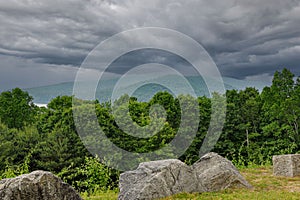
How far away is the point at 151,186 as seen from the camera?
8961mm

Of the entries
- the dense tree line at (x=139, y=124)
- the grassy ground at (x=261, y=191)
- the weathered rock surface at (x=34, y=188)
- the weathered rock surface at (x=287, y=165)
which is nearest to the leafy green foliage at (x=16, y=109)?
the dense tree line at (x=139, y=124)

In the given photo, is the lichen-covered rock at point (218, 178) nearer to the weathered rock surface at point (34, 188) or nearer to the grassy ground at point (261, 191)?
the grassy ground at point (261, 191)

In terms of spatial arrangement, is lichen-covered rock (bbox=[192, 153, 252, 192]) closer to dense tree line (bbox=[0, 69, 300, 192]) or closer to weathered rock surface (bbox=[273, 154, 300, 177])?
weathered rock surface (bbox=[273, 154, 300, 177])

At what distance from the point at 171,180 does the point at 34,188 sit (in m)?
3.86

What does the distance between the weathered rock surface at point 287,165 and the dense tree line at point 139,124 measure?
29.7ft

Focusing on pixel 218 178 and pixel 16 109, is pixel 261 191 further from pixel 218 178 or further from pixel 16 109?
pixel 16 109

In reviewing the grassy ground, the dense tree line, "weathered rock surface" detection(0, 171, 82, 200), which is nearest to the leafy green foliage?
the dense tree line

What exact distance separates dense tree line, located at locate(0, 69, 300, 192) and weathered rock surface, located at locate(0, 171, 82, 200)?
13.8 metres

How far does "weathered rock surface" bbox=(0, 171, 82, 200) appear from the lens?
8242 mm

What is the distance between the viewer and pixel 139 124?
29500 mm

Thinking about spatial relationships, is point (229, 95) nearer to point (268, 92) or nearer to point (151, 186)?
point (268, 92)

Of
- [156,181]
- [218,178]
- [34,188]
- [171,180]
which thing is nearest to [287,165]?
[218,178]

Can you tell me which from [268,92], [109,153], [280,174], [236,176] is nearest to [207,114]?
[268,92]

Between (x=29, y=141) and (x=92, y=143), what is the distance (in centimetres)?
647
